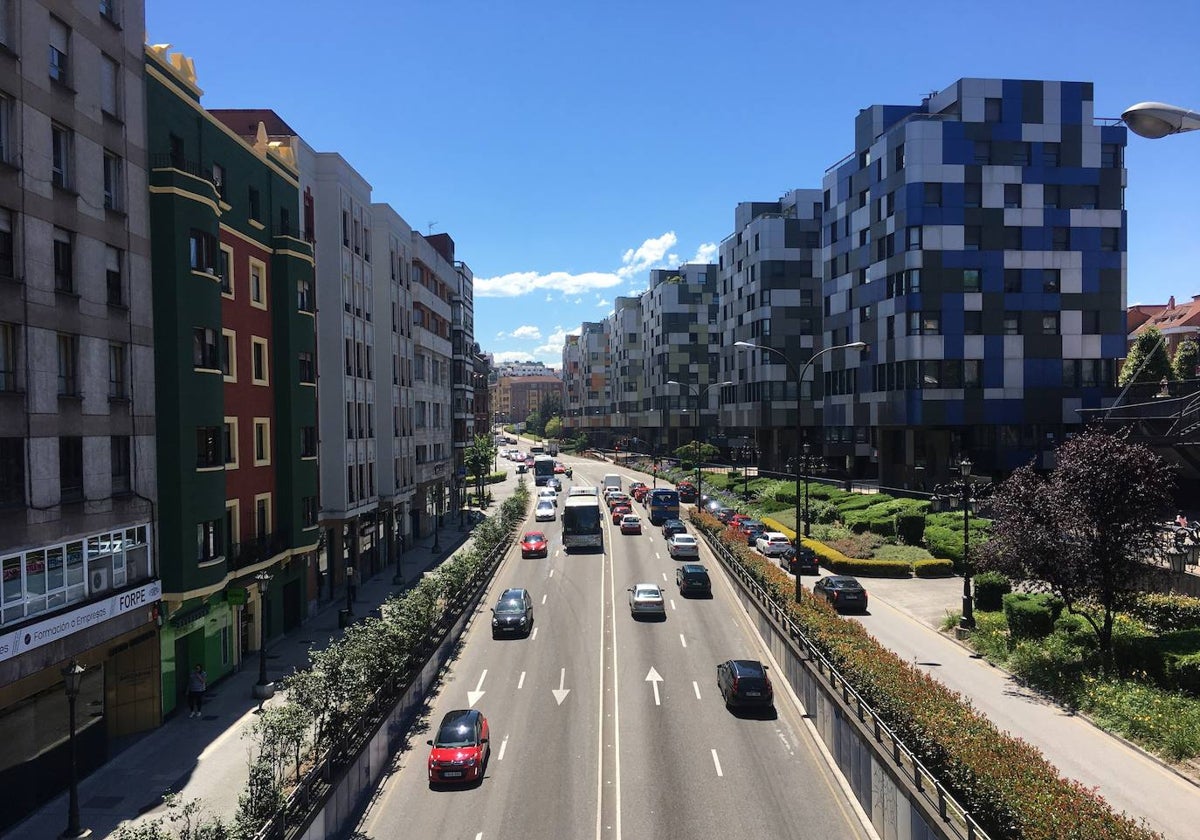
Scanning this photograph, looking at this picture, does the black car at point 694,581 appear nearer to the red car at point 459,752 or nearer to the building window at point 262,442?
the red car at point 459,752

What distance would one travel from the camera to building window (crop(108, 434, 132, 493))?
23.5m

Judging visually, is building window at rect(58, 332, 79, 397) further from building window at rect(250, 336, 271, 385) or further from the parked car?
the parked car

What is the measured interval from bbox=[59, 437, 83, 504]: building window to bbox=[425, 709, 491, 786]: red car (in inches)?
490

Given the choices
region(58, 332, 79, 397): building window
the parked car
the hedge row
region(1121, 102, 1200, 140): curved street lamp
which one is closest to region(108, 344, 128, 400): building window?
region(58, 332, 79, 397): building window

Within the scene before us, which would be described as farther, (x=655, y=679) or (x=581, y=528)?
(x=581, y=528)

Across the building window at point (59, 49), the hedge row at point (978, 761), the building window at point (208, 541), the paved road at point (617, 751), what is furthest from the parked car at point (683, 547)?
the building window at point (59, 49)

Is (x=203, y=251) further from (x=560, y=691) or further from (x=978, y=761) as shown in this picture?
(x=978, y=761)

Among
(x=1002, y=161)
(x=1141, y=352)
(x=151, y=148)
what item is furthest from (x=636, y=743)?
(x=1141, y=352)

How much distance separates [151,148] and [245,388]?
10100 mm

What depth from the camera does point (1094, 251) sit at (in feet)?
217

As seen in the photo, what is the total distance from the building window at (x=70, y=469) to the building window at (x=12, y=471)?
4.66 feet

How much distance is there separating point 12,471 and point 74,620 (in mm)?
4464

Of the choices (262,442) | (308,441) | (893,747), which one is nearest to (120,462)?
(262,442)

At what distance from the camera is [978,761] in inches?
586
